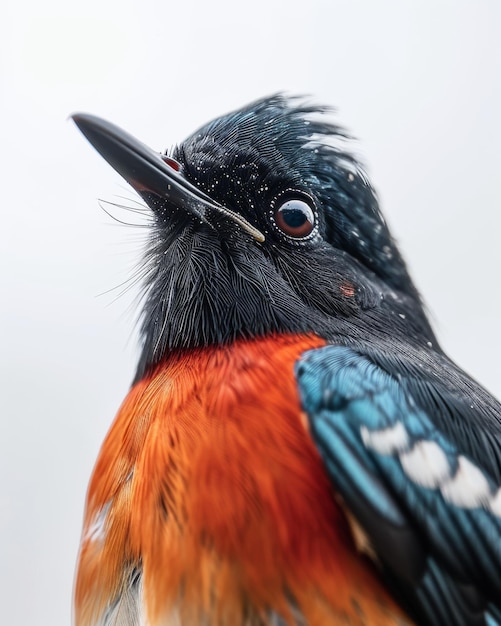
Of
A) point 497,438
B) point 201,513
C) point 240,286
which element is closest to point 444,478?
point 497,438

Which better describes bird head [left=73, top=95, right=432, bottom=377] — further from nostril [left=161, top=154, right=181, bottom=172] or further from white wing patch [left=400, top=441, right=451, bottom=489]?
white wing patch [left=400, top=441, right=451, bottom=489]

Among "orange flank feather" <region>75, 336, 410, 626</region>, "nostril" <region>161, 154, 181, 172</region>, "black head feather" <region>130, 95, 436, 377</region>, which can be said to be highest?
"nostril" <region>161, 154, 181, 172</region>

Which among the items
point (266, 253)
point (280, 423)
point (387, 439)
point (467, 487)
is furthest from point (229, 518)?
point (266, 253)

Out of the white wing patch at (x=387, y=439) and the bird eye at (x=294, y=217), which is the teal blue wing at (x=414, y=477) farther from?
the bird eye at (x=294, y=217)

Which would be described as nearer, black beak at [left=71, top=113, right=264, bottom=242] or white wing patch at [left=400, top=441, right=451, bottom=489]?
white wing patch at [left=400, top=441, right=451, bottom=489]

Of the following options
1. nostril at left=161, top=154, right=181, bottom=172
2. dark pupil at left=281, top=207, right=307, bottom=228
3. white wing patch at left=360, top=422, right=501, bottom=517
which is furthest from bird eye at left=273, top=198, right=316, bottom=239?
white wing patch at left=360, top=422, right=501, bottom=517

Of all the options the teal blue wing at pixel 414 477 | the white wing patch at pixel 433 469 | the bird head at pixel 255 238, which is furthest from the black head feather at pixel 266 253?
the white wing patch at pixel 433 469

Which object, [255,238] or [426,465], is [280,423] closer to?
[426,465]

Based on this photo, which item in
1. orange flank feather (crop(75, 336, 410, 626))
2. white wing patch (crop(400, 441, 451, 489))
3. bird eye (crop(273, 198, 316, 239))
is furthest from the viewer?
bird eye (crop(273, 198, 316, 239))

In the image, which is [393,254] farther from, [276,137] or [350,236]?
[276,137]
